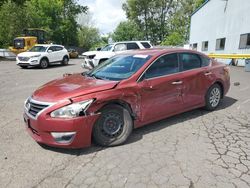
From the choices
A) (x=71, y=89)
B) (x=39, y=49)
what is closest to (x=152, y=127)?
(x=71, y=89)

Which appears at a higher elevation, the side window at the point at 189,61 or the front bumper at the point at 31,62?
the side window at the point at 189,61

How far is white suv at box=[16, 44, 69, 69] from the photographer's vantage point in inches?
593

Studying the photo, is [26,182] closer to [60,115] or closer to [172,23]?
[60,115]

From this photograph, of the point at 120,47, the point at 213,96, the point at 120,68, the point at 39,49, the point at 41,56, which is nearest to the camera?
the point at 120,68

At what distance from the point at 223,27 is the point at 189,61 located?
17.1m

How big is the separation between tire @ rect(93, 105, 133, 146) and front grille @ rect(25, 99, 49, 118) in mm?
858

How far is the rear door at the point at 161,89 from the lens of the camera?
4000 millimetres

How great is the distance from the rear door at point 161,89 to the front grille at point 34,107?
163cm

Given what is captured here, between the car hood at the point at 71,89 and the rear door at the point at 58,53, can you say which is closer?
the car hood at the point at 71,89

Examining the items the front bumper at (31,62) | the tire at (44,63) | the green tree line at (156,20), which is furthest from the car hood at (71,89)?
the green tree line at (156,20)

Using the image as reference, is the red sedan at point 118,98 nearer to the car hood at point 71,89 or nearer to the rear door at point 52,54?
the car hood at point 71,89

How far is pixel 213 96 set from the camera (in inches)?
214

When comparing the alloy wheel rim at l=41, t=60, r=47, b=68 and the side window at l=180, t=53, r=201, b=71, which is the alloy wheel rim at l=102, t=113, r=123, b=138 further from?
the alloy wheel rim at l=41, t=60, r=47, b=68

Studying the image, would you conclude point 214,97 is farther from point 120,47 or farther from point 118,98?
point 120,47
